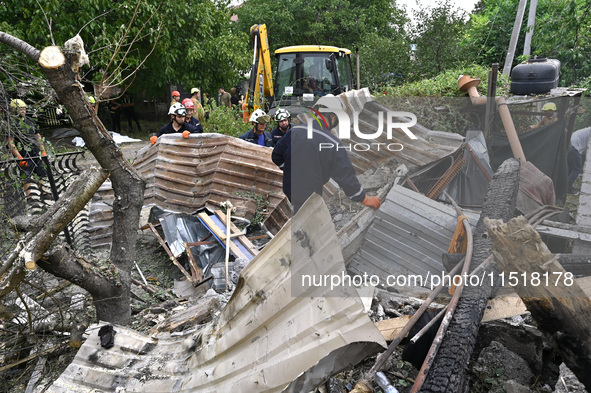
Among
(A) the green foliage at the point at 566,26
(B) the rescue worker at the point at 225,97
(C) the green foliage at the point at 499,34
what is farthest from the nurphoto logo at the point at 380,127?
(C) the green foliage at the point at 499,34

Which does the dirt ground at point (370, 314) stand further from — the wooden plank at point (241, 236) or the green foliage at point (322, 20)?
the green foliage at point (322, 20)

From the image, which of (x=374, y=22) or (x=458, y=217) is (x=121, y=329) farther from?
(x=374, y=22)

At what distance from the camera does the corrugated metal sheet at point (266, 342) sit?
185 cm

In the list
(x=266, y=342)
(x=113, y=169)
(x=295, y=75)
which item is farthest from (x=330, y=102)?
(x=266, y=342)

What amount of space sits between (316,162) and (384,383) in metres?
2.15

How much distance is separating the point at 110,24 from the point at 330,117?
803 centimetres

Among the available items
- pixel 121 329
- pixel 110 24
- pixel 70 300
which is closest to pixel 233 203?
pixel 70 300

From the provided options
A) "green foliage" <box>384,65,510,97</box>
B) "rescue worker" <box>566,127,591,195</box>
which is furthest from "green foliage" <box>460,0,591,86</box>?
"rescue worker" <box>566,127,591,195</box>

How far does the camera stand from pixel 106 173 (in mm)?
3041

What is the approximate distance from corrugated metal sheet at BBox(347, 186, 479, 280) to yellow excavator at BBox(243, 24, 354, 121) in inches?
215

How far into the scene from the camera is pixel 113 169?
3.11 m

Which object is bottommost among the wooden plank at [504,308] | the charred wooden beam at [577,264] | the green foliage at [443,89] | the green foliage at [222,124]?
the wooden plank at [504,308]

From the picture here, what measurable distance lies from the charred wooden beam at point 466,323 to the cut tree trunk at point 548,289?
0.41m

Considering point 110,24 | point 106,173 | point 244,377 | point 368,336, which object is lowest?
point 244,377
